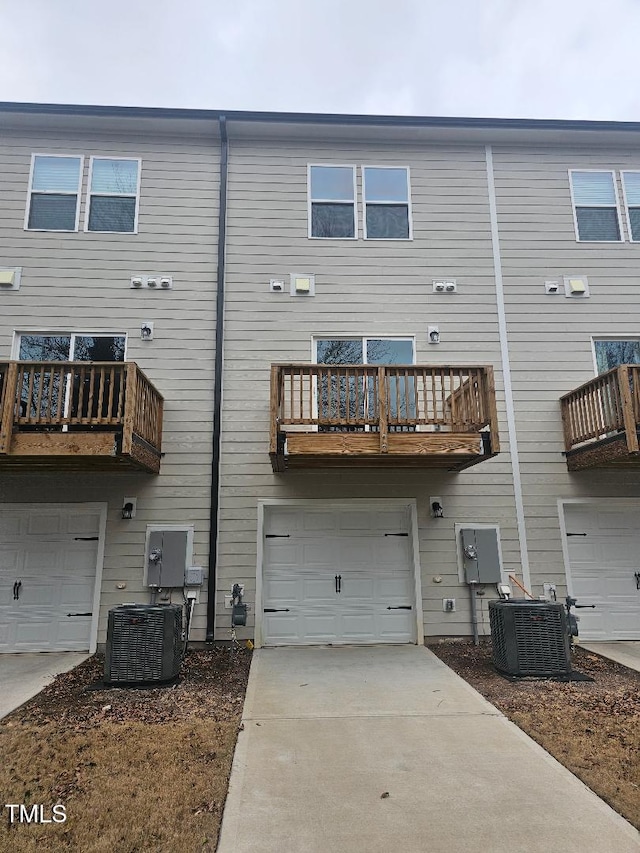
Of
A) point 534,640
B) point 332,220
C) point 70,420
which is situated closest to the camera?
point 534,640

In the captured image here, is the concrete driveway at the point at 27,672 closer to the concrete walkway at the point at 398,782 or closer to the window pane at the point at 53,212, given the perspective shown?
the concrete walkway at the point at 398,782

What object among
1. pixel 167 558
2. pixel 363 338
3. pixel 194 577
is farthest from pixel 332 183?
pixel 194 577

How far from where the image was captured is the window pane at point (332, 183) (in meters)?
8.12

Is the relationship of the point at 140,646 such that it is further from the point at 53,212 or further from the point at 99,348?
the point at 53,212

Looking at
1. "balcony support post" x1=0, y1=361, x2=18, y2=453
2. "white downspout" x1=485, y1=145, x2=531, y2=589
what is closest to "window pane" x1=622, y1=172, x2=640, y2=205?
"white downspout" x1=485, y1=145, x2=531, y2=589

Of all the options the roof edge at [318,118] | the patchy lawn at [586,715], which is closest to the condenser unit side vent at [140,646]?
the patchy lawn at [586,715]

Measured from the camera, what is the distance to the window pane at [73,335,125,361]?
287 inches

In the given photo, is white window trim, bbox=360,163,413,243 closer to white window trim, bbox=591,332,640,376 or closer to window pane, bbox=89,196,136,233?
white window trim, bbox=591,332,640,376

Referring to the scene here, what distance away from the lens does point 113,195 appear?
7812 millimetres

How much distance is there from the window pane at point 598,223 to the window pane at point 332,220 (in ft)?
12.3

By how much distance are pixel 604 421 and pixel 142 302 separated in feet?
22.0

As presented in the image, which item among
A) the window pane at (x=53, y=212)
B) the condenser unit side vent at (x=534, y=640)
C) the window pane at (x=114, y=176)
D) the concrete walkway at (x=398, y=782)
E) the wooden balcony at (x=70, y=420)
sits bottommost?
the concrete walkway at (x=398, y=782)

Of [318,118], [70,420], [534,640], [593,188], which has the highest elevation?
[318,118]

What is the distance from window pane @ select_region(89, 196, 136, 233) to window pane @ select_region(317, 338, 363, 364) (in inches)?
139
